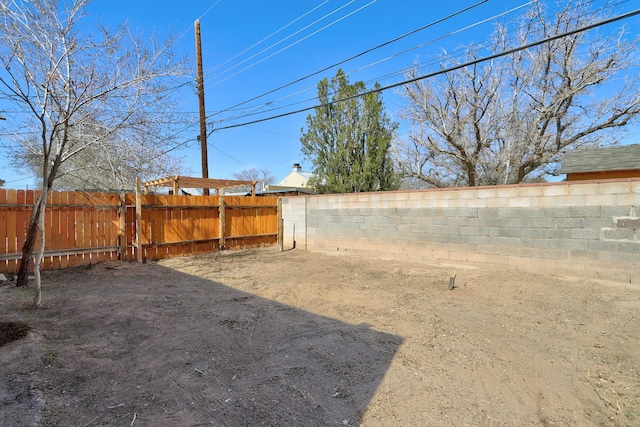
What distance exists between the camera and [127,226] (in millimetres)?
8320

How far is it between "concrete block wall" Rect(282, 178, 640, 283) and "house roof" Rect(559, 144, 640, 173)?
4690mm

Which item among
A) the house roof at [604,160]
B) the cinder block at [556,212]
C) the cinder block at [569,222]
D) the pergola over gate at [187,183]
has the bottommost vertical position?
the cinder block at [569,222]

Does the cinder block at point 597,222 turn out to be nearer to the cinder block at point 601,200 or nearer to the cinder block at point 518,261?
the cinder block at point 601,200

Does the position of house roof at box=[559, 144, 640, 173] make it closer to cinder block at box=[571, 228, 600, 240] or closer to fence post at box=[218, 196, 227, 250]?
cinder block at box=[571, 228, 600, 240]

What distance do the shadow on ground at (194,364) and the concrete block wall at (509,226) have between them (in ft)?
14.6

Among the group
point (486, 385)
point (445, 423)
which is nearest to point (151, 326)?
point (445, 423)

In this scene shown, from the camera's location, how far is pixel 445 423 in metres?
2.38

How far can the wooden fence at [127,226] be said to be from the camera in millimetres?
6523

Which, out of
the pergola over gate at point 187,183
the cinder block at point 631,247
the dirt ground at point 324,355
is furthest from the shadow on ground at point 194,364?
the pergola over gate at point 187,183

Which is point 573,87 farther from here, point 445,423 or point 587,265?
point 445,423

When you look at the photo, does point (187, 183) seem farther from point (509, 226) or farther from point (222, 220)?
point (509, 226)

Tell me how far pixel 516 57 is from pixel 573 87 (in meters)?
2.41

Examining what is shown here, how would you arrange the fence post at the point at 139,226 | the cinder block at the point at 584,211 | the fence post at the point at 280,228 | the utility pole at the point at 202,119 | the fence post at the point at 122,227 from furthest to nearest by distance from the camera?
the utility pole at the point at 202,119 < the fence post at the point at 280,228 < the fence post at the point at 139,226 < the fence post at the point at 122,227 < the cinder block at the point at 584,211

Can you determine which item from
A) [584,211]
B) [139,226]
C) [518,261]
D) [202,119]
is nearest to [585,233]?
[584,211]
